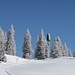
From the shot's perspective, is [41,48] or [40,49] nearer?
[41,48]

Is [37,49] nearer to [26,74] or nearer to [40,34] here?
[40,34]

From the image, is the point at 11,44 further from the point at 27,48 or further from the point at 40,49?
the point at 40,49

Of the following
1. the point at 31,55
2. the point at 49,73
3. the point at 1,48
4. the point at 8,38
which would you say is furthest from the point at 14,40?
the point at 49,73

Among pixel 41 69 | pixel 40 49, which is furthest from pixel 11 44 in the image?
pixel 41 69

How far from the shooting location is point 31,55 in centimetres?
9331

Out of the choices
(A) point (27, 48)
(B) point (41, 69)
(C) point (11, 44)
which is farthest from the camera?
(C) point (11, 44)

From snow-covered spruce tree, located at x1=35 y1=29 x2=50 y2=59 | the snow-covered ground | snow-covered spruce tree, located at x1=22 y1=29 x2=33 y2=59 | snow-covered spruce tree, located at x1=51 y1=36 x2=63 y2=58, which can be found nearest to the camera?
the snow-covered ground

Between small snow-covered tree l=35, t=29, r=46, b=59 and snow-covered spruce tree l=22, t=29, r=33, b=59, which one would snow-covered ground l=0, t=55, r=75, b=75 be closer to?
snow-covered spruce tree l=22, t=29, r=33, b=59

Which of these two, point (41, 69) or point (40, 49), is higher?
point (40, 49)

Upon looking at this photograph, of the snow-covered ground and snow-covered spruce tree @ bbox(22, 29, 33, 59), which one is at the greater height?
snow-covered spruce tree @ bbox(22, 29, 33, 59)

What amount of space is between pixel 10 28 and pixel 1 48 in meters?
29.9

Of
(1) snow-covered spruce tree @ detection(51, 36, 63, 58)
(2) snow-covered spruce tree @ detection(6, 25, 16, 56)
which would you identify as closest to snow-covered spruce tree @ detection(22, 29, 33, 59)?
(2) snow-covered spruce tree @ detection(6, 25, 16, 56)

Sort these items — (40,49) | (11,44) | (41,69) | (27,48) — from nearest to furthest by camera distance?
(41,69) < (27,48) < (40,49) < (11,44)

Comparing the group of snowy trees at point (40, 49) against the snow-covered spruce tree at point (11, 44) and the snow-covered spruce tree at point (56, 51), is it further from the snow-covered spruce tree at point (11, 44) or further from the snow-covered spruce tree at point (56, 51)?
the snow-covered spruce tree at point (11, 44)
